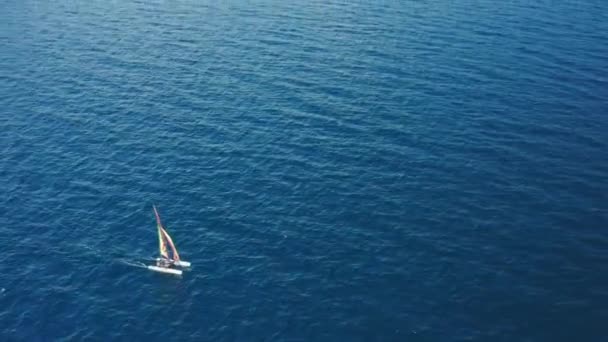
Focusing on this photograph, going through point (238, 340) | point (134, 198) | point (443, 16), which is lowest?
point (238, 340)

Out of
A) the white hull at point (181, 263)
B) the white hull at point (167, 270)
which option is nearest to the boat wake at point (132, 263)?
the white hull at point (167, 270)

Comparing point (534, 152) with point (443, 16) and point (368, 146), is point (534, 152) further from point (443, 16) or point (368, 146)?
point (443, 16)

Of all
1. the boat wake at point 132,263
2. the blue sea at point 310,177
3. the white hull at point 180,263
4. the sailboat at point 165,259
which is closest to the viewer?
the blue sea at point 310,177

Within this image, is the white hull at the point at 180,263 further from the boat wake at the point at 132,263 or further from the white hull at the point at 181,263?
the boat wake at the point at 132,263

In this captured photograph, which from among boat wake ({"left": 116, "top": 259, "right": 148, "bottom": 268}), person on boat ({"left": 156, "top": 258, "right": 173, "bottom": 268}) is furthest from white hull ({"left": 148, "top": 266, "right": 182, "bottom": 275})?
boat wake ({"left": 116, "top": 259, "right": 148, "bottom": 268})

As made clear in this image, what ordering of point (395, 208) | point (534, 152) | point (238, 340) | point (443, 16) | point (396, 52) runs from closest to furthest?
point (238, 340) < point (395, 208) < point (534, 152) < point (396, 52) < point (443, 16)

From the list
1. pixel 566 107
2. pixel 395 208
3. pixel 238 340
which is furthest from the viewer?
pixel 566 107

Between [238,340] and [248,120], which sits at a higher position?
[248,120]

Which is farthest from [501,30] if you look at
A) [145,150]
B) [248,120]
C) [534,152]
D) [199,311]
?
[199,311]

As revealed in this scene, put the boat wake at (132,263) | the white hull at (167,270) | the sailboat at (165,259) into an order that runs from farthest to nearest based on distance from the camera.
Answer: the boat wake at (132,263) < the sailboat at (165,259) < the white hull at (167,270)
